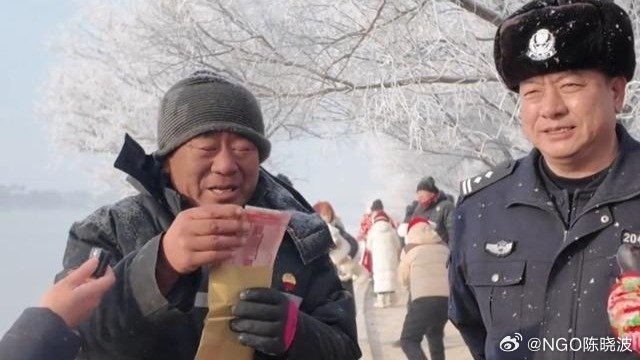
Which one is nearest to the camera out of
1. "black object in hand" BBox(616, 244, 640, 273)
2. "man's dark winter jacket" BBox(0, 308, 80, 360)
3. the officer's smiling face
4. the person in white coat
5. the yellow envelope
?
"man's dark winter jacket" BBox(0, 308, 80, 360)

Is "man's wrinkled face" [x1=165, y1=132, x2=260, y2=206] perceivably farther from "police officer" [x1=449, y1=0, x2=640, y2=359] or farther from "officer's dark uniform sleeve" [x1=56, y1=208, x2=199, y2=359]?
"police officer" [x1=449, y1=0, x2=640, y2=359]

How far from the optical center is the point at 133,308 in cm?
192

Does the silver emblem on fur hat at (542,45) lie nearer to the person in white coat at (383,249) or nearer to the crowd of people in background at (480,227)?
the crowd of people in background at (480,227)

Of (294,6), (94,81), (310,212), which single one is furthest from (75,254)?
(94,81)

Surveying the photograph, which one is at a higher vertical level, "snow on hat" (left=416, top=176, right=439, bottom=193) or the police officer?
"snow on hat" (left=416, top=176, right=439, bottom=193)

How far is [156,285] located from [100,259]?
5.4 inches

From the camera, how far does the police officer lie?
7.42 ft

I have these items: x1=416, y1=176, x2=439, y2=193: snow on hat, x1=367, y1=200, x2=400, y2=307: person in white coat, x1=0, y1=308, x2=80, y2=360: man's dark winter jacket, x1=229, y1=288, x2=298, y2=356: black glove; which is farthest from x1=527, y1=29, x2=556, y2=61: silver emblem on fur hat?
x1=367, y1=200, x2=400, y2=307: person in white coat

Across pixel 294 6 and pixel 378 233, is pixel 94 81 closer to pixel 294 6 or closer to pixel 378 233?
pixel 378 233

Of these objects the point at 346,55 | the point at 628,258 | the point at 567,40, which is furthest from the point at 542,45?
the point at 346,55

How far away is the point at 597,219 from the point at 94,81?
20121 millimetres

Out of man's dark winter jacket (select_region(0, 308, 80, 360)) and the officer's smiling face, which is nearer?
man's dark winter jacket (select_region(0, 308, 80, 360))

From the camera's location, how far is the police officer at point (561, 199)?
7.42ft

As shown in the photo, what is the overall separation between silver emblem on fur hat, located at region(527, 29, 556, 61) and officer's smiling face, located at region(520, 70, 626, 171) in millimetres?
53
